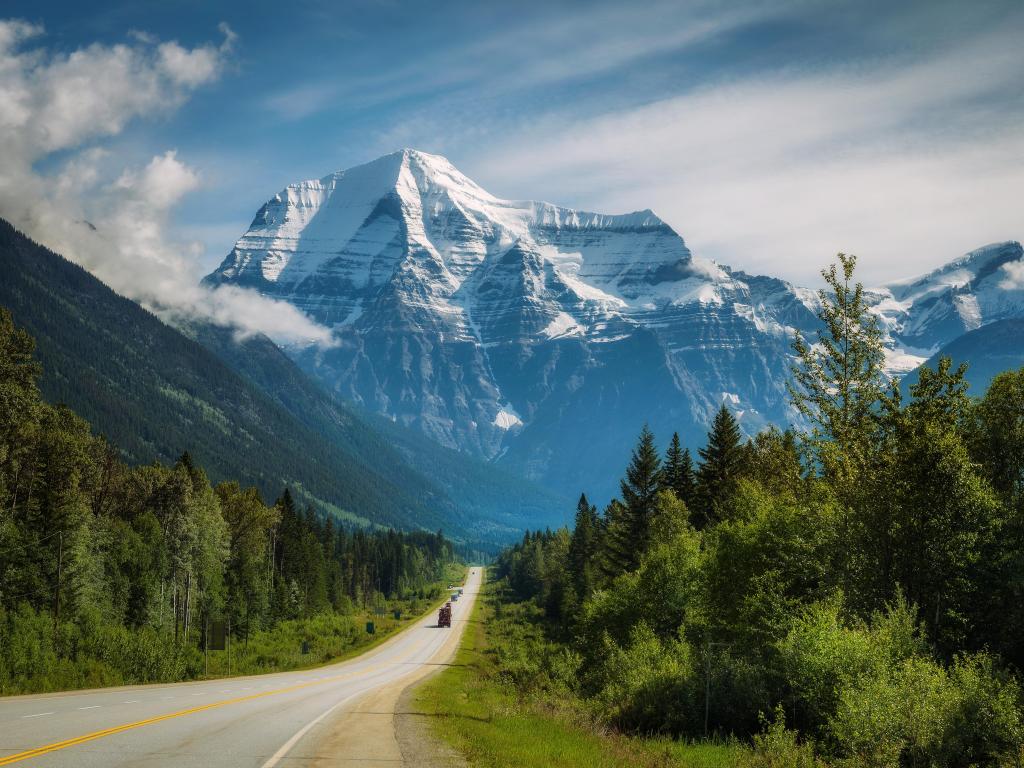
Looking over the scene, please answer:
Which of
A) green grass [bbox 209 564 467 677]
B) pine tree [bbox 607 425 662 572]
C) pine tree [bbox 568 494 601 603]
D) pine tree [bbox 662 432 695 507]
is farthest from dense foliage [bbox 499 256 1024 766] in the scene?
pine tree [bbox 568 494 601 603]

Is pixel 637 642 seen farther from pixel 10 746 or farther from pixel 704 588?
pixel 10 746

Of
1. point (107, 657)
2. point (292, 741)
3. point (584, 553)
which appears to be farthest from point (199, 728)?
point (584, 553)

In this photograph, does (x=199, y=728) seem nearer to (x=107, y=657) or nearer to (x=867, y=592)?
(x=867, y=592)

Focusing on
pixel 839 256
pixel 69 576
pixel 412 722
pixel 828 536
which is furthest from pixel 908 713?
pixel 69 576

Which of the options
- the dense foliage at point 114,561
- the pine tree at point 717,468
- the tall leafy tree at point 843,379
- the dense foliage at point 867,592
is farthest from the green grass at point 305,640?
the tall leafy tree at point 843,379

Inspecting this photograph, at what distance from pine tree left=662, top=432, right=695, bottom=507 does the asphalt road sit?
35498 millimetres

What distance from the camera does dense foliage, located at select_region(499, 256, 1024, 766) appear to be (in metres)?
19.5

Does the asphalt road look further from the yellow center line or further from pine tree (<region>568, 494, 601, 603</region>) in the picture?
pine tree (<region>568, 494, 601, 603</region>)

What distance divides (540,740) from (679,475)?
4903 cm

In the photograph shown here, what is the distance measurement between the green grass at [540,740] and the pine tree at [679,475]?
30.9 m

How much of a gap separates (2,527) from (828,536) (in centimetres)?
4317

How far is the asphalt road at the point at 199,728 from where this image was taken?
1611 centimetres

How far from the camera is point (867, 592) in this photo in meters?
27.3

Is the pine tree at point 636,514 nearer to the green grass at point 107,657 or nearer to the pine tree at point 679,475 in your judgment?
the pine tree at point 679,475
